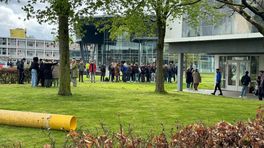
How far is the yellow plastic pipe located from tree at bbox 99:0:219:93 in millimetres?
9581

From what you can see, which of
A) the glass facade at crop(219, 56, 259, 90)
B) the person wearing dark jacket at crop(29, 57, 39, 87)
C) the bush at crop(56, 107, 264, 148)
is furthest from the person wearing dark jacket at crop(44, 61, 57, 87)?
the bush at crop(56, 107, 264, 148)

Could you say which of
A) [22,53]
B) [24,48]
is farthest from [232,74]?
[24,48]

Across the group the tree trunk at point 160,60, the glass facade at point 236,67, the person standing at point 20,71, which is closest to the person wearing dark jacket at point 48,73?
the person standing at point 20,71

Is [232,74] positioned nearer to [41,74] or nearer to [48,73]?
[48,73]

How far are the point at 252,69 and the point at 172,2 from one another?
14.3 m

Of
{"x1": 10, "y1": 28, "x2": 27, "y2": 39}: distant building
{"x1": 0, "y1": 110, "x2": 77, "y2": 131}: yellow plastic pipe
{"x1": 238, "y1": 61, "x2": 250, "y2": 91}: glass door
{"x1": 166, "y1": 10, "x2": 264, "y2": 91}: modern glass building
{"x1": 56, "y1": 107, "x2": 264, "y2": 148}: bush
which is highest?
{"x1": 10, "y1": 28, "x2": 27, "y2": 39}: distant building

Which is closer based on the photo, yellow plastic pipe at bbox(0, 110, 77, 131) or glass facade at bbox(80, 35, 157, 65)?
yellow plastic pipe at bbox(0, 110, 77, 131)

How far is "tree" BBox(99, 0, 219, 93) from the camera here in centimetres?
2009

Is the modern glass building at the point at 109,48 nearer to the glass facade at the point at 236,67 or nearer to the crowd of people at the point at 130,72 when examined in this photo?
the crowd of people at the point at 130,72

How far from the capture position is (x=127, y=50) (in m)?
80.2

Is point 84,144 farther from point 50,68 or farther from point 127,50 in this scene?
point 127,50

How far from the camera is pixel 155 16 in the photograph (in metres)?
23.3

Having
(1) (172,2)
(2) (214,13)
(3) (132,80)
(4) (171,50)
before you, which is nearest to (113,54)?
(3) (132,80)

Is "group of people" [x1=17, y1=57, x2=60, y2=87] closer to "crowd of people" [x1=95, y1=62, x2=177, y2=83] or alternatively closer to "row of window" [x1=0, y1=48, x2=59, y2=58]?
"crowd of people" [x1=95, y1=62, x2=177, y2=83]
